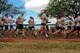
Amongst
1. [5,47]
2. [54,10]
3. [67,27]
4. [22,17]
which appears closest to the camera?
[5,47]

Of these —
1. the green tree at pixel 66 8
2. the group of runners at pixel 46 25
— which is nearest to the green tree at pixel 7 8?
the green tree at pixel 66 8

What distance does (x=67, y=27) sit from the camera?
31.4 meters

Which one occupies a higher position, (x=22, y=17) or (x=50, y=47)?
(x=22, y=17)

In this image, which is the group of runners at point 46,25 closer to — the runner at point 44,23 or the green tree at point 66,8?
the runner at point 44,23

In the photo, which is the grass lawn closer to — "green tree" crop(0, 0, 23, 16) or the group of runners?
the group of runners

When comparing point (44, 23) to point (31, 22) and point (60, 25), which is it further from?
point (31, 22)

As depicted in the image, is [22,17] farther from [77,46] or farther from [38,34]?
[77,46]

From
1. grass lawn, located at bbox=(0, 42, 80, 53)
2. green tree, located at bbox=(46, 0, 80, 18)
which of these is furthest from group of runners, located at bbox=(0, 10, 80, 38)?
green tree, located at bbox=(46, 0, 80, 18)

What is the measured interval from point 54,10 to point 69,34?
Answer: 119ft

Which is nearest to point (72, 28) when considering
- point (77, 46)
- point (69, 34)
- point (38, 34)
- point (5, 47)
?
point (69, 34)

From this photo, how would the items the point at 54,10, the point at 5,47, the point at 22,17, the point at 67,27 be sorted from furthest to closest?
the point at 54,10 → the point at 67,27 → the point at 22,17 → the point at 5,47

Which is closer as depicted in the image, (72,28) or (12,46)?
(12,46)

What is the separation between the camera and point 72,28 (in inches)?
1201

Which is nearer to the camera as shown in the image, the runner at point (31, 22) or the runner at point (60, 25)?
the runner at point (60, 25)
